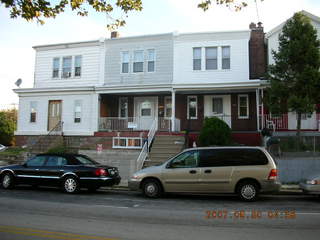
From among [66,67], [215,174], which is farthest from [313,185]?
[66,67]

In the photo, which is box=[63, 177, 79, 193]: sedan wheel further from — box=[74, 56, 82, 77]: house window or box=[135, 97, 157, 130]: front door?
box=[74, 56, 82, 77]: house window

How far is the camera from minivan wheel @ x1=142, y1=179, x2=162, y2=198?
1112cm

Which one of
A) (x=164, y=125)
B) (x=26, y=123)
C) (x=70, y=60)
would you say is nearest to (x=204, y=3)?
(x=164, y=125)

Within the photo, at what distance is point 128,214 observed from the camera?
27.0 ft

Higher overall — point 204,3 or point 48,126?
point 204,3

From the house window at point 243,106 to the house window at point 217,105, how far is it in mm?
1229

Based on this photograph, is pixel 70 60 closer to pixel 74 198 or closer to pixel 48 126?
pixel 48 126

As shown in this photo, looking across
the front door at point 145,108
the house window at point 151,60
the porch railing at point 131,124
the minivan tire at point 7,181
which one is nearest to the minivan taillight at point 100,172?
the minivan tire at point 7,181

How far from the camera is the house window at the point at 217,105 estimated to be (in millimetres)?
21391

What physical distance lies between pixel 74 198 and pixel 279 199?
715 cm

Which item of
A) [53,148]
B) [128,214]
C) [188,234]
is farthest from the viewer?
[53,148]

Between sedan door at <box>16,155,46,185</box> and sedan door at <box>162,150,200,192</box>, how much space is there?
5.19m

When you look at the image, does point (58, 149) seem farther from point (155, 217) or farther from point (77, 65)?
point (155, 217)

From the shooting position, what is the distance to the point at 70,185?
12016mm
